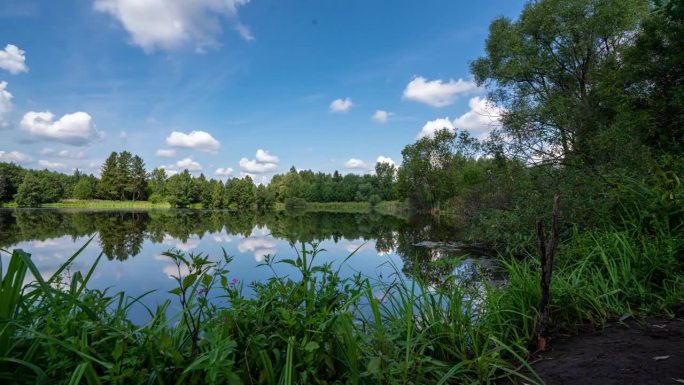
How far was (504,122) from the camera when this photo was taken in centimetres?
1365

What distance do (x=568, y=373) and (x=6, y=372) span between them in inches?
109

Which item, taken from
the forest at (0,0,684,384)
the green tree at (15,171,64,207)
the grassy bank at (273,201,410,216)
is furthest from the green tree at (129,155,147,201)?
the forest at (0,0,684,384)

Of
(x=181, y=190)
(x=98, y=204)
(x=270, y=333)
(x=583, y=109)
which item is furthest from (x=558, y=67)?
(x=98, y=204)

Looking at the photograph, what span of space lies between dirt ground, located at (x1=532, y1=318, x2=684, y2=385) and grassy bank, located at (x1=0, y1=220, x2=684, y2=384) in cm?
16

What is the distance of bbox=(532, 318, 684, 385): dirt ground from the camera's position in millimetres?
1940

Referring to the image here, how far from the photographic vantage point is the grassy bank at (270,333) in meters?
1.53

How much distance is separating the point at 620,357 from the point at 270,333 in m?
2.12

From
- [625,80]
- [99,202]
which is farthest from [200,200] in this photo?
[625,80]

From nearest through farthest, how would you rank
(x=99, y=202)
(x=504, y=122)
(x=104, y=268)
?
1. (x=104, y=268)
2. (x=504, y=122)
3. (x=99, y=202)

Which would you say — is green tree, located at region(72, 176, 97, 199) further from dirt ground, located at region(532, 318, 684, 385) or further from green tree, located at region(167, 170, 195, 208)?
dirt ground, located at region(532, 318, 684, 385)

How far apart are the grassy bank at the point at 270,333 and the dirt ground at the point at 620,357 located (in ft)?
0.52

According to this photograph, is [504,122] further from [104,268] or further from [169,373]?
[104,268]

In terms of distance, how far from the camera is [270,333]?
77.0 inches

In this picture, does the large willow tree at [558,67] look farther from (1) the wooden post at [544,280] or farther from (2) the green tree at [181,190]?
(2) the green tree at [181,190]
